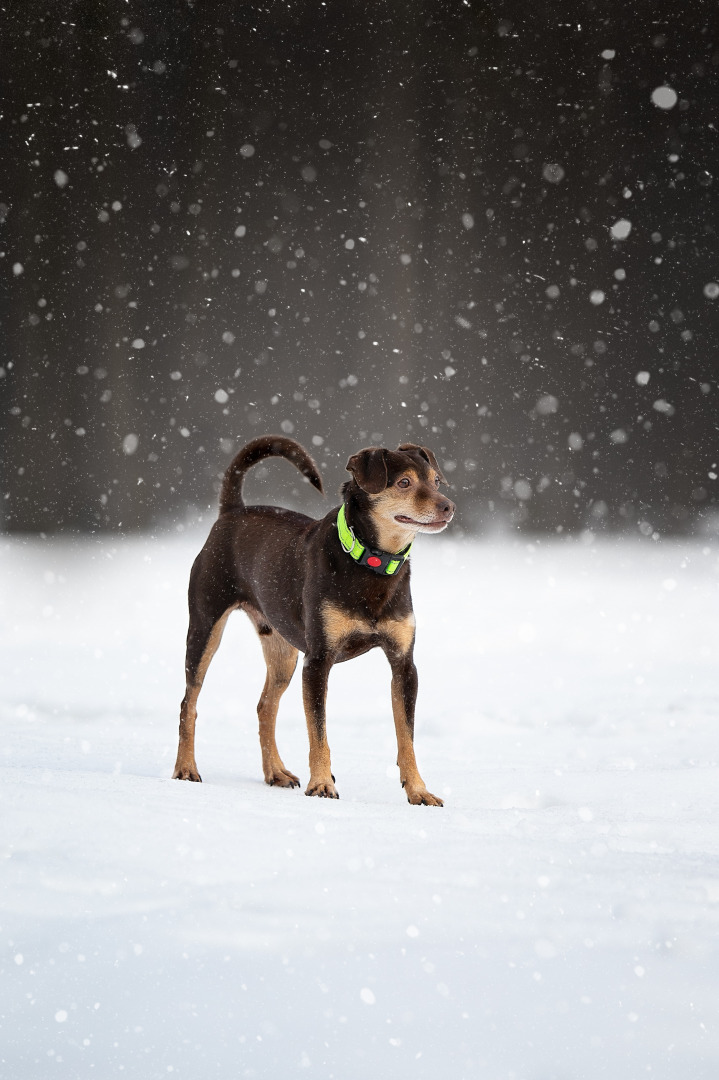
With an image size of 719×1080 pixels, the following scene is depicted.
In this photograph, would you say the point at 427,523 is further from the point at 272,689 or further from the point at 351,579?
the point at 272,689

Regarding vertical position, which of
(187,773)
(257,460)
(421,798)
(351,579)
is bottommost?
(187,773)

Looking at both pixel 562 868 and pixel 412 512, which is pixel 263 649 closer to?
pixel 412 512

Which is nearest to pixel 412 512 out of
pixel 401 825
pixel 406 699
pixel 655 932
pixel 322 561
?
pixel 322 561

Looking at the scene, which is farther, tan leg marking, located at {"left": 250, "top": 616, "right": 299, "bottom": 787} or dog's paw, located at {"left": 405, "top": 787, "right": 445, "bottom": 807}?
tan leg marking, located at {"left": 250, "top": 616, "right": 299, "bottom": 787}

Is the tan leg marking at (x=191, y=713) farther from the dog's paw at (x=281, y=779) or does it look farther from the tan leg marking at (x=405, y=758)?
the tan leg marking at (x=405, y=758)

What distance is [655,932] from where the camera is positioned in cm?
270

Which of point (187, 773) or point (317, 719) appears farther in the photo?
point (187, 773)

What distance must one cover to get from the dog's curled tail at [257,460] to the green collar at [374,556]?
724mm

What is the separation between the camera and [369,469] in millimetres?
4031

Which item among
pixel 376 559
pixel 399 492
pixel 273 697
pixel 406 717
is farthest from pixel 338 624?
pixel 273 697

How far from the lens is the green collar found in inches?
161

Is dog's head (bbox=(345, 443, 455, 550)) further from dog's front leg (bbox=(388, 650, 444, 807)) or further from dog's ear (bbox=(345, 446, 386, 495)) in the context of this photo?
dog's front leg (bbox=(388, 650, 444, 807))

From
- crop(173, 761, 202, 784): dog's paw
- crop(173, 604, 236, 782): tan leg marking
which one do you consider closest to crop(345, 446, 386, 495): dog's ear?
crop(173, 604, 236, 782): tan leg marking

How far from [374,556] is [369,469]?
360mm
